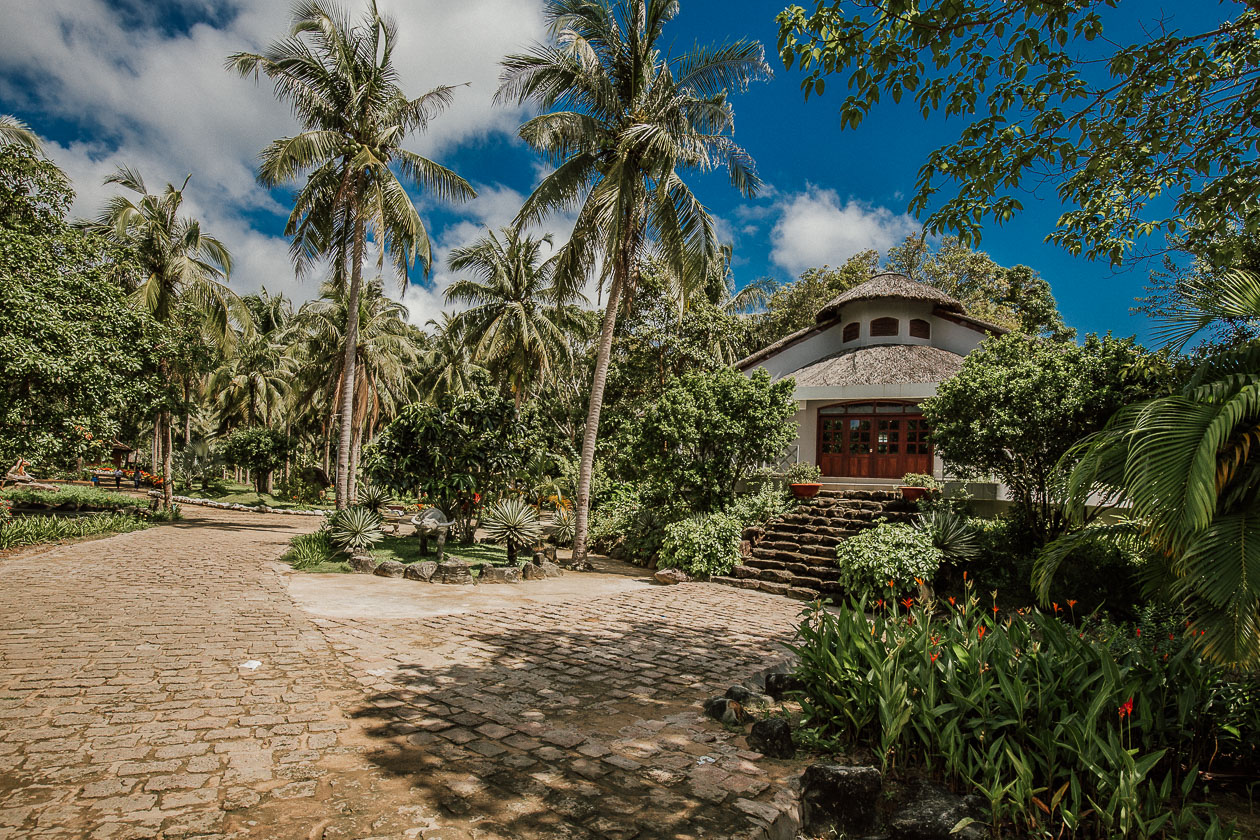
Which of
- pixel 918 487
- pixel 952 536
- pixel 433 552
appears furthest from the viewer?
pixel 433 552

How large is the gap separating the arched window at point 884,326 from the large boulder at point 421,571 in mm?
15916

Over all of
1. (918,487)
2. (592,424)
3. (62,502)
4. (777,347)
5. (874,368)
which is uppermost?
(777,347)

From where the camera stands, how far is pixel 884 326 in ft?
67.9

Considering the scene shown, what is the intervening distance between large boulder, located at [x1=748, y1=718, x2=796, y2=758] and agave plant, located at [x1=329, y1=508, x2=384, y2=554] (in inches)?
400

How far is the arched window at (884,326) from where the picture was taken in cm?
2062

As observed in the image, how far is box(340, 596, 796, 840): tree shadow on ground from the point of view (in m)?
3.51

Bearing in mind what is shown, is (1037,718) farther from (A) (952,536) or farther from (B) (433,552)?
(B) (433,552)

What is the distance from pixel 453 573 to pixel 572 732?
6774mm

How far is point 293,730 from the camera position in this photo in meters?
4.40

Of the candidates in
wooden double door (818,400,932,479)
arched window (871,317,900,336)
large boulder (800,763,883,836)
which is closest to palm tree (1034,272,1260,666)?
large boulder (800,763,883,836)

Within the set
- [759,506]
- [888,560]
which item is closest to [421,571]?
[759,506]

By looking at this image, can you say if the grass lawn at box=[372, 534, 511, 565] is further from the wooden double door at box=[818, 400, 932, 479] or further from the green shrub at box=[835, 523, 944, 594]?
the wooden double door at box=[818, 400, 932, 479]

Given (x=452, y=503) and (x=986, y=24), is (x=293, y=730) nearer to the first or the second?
(x=986, y=24)

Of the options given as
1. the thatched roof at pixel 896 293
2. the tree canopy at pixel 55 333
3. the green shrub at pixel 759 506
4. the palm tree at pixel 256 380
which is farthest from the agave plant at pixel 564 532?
the palm tree at pixel 256 380
